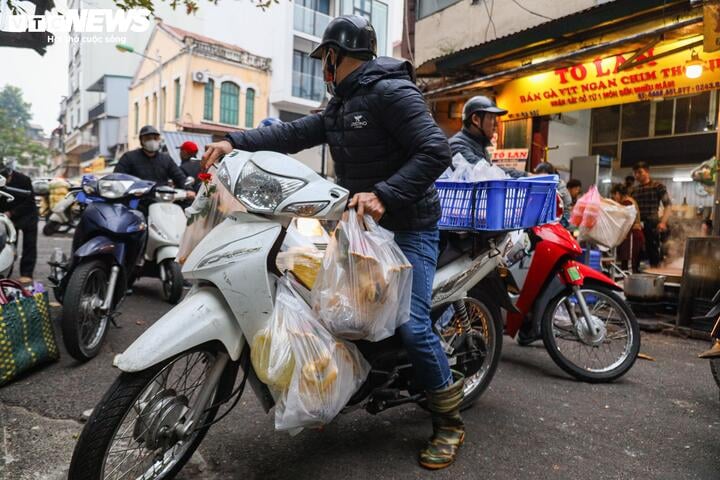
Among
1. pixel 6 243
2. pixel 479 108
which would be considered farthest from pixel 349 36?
pixel 6 243

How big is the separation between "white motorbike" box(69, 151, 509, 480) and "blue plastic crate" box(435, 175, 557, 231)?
3.08ft

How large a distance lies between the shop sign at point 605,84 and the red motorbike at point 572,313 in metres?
4.50

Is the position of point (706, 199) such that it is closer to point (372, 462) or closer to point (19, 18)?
point (372, 462)

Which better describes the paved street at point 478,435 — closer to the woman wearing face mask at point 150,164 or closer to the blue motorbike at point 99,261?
the blue motorbike at point 99,261

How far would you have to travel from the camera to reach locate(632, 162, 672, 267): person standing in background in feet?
27.6

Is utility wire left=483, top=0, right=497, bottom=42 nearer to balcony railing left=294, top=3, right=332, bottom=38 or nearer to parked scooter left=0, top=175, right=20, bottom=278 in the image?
parked scooter left=0, top=175, right=20, bottom=278

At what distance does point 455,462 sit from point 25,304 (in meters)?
2.75

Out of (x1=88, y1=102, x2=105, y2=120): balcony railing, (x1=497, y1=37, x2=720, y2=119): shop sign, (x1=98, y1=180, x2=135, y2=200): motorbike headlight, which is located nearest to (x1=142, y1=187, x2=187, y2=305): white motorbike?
(x1=98, y1=180, x2=135, y2=200): motorbike headlight

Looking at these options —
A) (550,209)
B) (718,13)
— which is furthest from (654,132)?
(550,209)

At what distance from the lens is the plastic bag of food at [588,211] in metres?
5.76

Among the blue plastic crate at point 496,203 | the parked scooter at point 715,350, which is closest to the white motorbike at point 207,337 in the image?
the blue plastic crate at point 496,203

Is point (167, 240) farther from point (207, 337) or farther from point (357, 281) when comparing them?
point (357, 281)

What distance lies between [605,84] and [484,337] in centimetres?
607

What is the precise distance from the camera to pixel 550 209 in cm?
295
